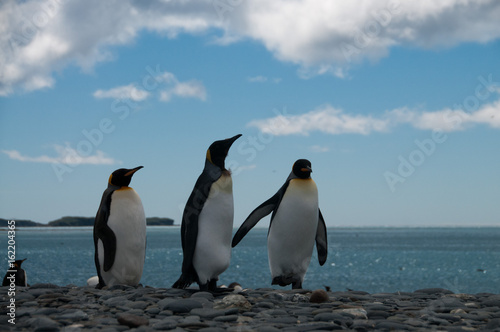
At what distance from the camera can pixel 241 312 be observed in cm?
476

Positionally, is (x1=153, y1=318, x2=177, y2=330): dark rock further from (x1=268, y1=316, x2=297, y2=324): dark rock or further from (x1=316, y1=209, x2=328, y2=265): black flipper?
(x1=316, y1=209, x2=328, y2=265): black flipper

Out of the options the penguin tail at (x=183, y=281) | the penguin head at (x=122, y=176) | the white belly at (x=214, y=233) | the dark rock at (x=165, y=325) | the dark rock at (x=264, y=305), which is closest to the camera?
the dark rock at (x=165, y=325)

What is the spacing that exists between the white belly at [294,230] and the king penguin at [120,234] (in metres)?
1.70

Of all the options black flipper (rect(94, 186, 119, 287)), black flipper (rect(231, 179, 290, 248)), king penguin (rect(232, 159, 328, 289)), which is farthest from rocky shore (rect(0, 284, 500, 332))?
black flipper (rect(231, 179, 290, 248))

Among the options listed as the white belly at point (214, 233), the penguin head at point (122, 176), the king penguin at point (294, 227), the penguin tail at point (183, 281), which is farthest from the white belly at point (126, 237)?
the white belly at point (214, 233)

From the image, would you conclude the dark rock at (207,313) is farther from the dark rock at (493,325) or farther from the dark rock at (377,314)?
the dark rock at (493,325)

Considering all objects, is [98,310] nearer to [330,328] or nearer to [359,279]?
[330,328]

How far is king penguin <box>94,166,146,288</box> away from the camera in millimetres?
6621

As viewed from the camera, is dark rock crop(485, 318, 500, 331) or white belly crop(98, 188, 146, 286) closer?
dark rock crop(485, 318, 500, 331)

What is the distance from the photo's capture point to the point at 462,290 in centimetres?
2662

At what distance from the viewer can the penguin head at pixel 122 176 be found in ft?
22.5

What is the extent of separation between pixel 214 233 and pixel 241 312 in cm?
104

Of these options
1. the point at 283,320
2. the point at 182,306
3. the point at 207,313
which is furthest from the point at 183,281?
the point at 283,320

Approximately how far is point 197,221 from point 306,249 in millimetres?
1778
